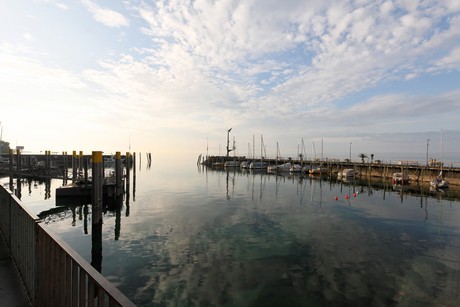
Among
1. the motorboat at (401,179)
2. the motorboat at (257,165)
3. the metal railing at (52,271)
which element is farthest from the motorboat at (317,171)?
the metal railing at (52,271)

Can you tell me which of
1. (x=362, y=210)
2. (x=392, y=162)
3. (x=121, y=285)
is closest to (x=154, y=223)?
(x=121, y=285)

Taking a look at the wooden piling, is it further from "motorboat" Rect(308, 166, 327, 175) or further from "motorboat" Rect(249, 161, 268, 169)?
"motorboat" Rect(249, 161, 268, 169)

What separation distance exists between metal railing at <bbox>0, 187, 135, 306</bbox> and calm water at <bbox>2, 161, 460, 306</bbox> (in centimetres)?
489

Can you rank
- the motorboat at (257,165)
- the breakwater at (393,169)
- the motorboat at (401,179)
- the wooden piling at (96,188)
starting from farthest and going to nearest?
the motorboat at (257,165) → the motorboat at (401,179) → the breakwater at (393,169) → the wooden piling at (96,188)

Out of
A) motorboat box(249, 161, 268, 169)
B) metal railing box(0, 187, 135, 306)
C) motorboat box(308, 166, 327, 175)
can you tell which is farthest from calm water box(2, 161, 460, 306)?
motorboat box(249, 161, 268, 169)

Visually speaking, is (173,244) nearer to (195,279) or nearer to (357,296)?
(195,279)

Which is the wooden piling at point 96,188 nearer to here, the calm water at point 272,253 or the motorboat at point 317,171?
the calm water at point 272,253

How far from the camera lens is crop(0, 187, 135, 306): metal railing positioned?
3.09 meters

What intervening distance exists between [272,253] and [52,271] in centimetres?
1149

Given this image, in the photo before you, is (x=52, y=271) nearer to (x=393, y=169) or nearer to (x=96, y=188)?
(x=96, y=188)

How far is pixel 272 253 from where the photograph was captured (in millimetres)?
14062

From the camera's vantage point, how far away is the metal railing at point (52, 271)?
10.1 ft

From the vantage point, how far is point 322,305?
9227mm

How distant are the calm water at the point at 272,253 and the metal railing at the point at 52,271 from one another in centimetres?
489
